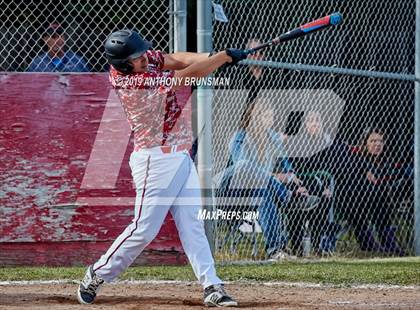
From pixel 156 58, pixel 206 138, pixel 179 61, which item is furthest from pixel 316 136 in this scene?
pixel 156 58

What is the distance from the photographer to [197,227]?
21.1 feet

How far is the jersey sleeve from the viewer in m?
6.44

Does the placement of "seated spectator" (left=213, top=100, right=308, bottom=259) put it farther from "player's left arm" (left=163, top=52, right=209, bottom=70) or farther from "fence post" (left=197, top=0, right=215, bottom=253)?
"player's left arm" (left=163, top=52, right=209, bottom=70)

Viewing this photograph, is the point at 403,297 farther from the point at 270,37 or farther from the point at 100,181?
the point at 270,37

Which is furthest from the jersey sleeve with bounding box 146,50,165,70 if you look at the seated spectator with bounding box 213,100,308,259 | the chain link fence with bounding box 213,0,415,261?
the seated spectator with bounding box 213,100,308,259

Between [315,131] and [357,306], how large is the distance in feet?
12.6

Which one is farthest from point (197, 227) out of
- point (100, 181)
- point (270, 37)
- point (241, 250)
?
point (270, 37)

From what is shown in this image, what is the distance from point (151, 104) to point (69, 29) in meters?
2.87

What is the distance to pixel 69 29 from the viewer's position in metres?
9.02

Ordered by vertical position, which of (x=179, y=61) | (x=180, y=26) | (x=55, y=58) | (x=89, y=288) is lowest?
(x=89, y=288)

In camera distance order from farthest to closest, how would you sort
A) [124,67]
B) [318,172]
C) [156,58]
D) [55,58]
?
[318,172] → [55,58] → [156,58] → [124,67]

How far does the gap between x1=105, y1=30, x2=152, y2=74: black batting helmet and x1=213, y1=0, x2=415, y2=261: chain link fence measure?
8.52ft

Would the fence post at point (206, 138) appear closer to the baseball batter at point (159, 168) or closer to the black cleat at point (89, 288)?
the baseball batter at point (159, 168)

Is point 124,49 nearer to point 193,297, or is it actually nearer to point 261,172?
point 193,297
